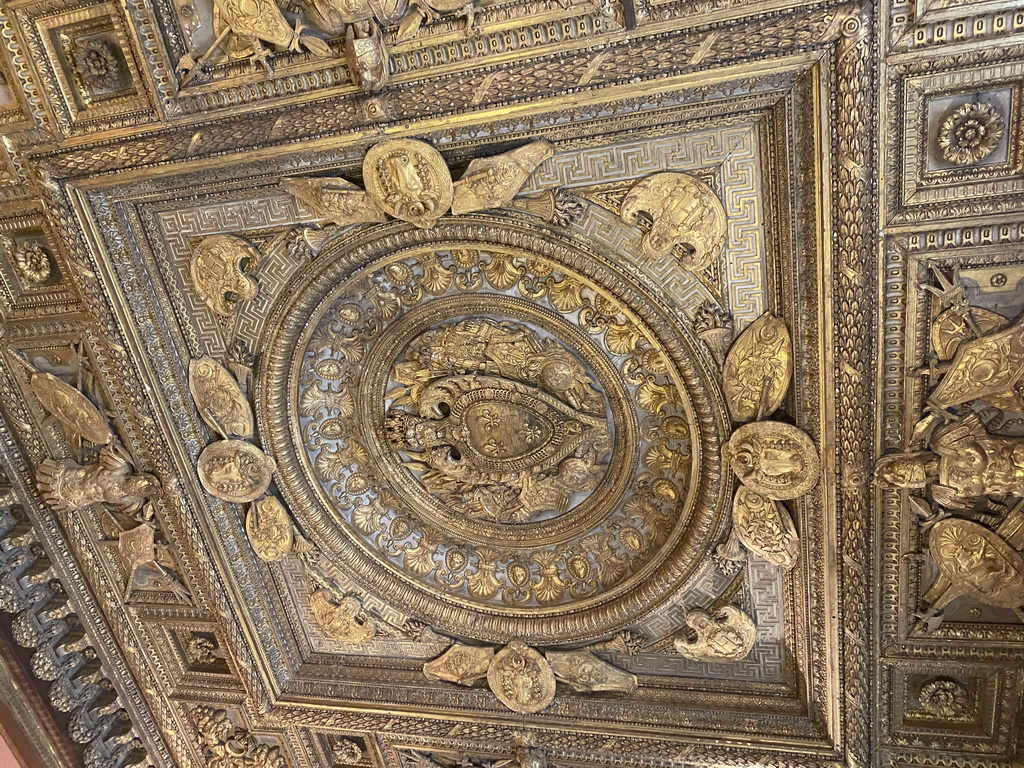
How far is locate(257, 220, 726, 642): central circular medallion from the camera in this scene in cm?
350

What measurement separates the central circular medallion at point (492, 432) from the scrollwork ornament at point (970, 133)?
1395mm

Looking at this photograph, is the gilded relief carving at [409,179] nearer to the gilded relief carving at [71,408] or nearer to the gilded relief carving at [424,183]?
the gilded relief carving at [424,183]

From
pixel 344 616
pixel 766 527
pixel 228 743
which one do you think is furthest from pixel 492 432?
pixel 228 743

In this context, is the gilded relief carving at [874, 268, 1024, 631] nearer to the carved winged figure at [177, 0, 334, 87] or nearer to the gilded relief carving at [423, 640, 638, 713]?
the gilded relief carving at [423, 640, 638, 713]

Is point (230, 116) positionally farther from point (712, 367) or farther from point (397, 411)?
point (712, 367)

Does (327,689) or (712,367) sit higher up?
(712,367)

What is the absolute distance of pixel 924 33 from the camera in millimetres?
2480

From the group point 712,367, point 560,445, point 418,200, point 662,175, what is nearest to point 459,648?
point 560,445

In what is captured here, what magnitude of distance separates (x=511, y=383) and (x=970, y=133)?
8.10 feet

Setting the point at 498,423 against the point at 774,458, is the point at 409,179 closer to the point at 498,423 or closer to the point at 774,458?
the point at 498,423

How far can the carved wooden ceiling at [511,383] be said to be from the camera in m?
2.81

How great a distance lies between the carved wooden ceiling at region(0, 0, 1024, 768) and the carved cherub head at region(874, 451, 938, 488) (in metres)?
0.02

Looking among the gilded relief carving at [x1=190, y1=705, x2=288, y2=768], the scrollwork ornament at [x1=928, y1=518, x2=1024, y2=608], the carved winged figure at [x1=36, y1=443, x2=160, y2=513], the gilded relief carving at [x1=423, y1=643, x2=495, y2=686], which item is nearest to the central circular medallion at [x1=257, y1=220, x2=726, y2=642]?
the gilded relief carving at [x1=423, y1=643, x2=495, y2=686]

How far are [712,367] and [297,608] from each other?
11.2ft
